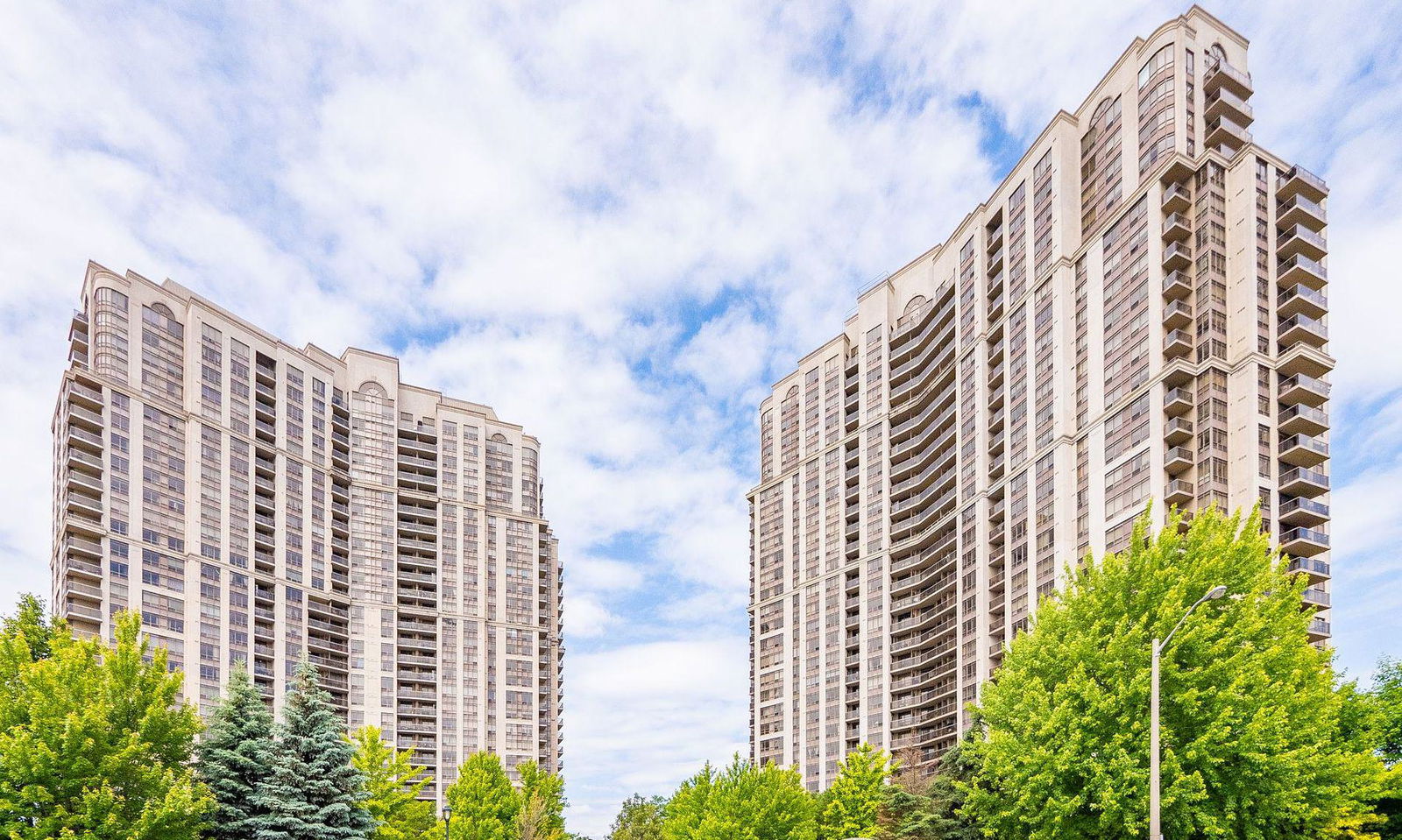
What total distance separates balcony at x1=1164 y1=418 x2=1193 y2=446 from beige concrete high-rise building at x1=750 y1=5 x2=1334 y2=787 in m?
0.14

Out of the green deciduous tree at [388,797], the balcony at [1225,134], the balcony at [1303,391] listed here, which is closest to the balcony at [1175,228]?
the balcony at [1225,134]

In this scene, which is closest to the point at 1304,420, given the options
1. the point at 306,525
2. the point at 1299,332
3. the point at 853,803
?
→ the point at 1299,332

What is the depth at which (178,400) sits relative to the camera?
3607 inches

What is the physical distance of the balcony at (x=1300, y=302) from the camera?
59781 mm

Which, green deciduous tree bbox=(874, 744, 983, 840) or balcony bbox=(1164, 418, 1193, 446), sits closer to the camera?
green deciduous tree bbox=(874, 744, 983, 840)

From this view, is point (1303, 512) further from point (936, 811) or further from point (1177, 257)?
point (936, 811)

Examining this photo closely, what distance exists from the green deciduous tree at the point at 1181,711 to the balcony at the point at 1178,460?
29889mm

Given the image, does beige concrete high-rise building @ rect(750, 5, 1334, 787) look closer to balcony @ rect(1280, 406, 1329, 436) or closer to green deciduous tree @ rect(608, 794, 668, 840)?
balcony @ rect(1280, 406, 1329, 436)

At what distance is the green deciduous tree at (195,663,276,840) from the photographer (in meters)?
32.6

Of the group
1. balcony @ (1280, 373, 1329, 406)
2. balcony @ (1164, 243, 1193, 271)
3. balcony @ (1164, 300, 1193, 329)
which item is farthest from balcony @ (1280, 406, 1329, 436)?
balcony @ (1164, 243, 1193, 271)

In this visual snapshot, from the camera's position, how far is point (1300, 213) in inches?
2413

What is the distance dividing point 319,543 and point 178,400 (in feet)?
71.8

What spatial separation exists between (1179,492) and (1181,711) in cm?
3486

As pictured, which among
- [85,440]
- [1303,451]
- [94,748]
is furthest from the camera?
[85,440]
